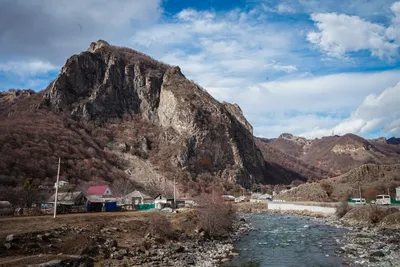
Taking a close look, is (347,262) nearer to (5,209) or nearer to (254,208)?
(5,209)

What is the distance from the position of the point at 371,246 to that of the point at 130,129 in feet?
499

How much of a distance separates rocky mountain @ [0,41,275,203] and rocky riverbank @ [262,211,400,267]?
9017 cm

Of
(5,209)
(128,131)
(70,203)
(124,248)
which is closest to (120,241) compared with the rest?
(124,248)

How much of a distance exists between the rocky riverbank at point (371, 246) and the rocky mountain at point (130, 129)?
90170 millimetres

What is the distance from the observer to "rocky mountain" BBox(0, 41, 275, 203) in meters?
124

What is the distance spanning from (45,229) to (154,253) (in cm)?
970

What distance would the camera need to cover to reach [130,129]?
172125 mm

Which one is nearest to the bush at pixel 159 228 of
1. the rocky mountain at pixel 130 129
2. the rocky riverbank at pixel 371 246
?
the rocky riverbank at pixel 371 246

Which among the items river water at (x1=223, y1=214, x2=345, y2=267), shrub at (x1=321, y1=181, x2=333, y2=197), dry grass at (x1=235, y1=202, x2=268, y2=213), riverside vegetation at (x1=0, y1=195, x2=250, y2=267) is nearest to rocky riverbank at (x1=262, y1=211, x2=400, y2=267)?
river water at (x1=223, y1=214, x2=345, y2=267)

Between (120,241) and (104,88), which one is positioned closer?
(120,241)

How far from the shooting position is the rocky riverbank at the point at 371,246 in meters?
24.3

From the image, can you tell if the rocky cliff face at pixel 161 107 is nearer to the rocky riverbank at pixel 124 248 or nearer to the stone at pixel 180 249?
the rocky riverbank at pixel 124 248

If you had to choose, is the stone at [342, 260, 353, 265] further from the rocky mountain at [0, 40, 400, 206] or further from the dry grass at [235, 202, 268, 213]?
the rocky mountain at [0, 40, 400, 206]

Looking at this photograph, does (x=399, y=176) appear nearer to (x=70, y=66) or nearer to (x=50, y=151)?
(x=50, y=151)
